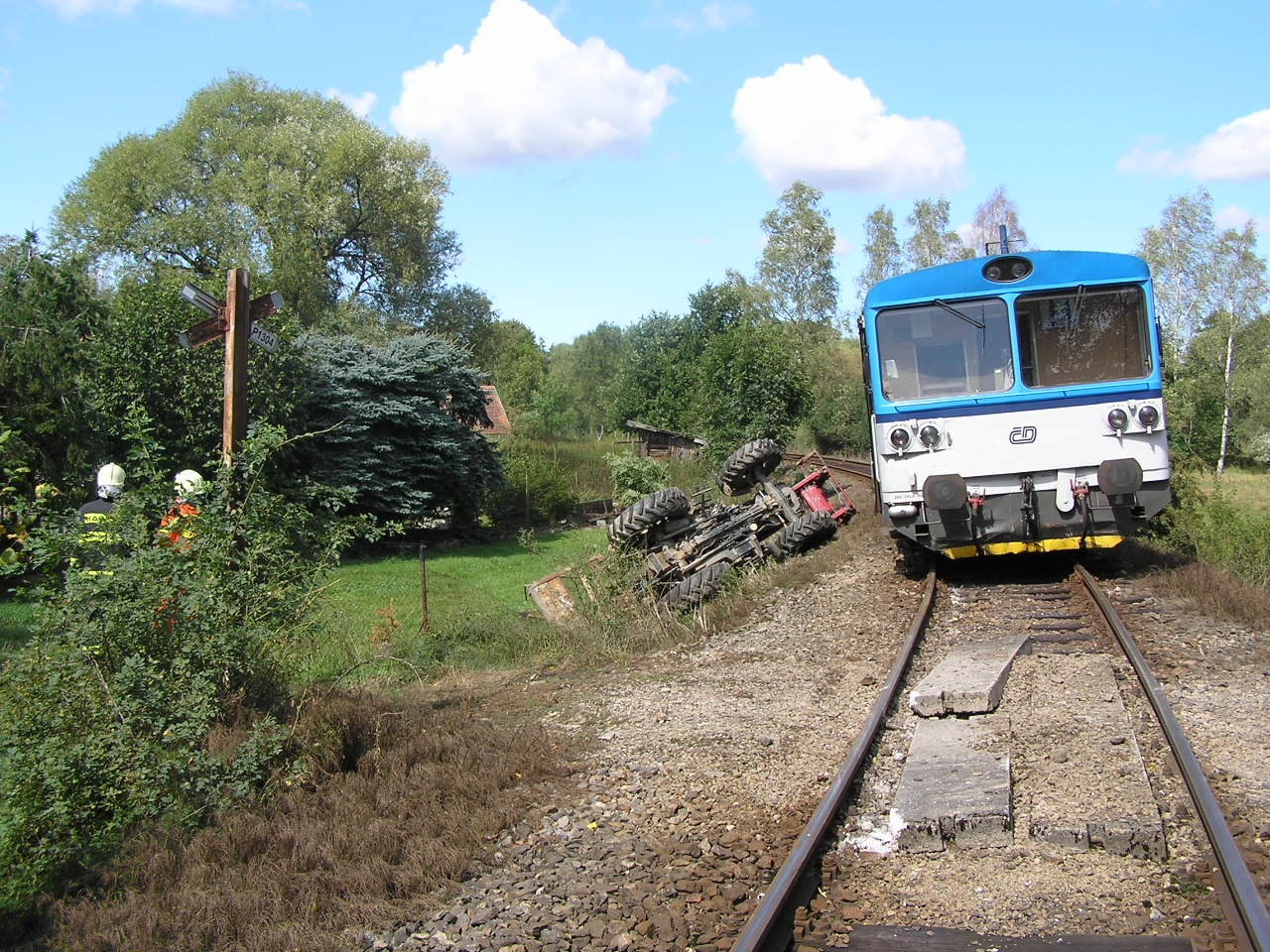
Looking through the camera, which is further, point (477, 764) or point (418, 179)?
point (418, 179)

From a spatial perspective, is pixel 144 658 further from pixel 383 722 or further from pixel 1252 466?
pixel 1252 466

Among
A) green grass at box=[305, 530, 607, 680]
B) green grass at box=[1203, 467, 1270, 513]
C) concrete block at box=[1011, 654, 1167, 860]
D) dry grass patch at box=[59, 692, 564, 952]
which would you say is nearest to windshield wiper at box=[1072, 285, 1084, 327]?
concrete block at box=[1011, 654, 1167, 860]

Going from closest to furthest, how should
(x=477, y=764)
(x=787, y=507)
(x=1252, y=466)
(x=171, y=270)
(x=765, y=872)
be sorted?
(x=765, y=872) → (x=477, y=764) → (x=787, y=507) → (x=171, y=270) → (x=1252, y=466)

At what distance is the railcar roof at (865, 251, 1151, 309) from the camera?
9.74 metres

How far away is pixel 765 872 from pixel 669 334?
4602 centimetres

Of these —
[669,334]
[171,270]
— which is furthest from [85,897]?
[669,334]

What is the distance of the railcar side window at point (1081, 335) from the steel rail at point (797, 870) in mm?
4852

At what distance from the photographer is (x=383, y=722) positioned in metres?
6.43

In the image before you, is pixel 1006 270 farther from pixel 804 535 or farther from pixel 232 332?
pixel 232 332

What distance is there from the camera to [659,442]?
38.8 metres

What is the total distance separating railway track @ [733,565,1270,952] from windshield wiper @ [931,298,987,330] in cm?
366

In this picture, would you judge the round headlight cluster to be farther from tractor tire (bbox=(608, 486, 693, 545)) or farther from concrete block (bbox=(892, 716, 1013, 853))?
concrete block (bbox=(892, 716, 1013, 853))

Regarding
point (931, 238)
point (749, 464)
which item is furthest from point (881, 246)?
point (749, 464)

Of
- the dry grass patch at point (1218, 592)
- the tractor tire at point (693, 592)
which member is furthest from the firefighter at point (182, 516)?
the dry grass patch at point (1218, 592)
